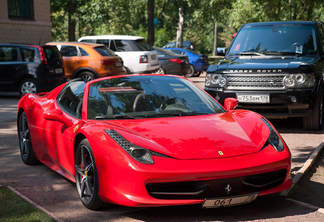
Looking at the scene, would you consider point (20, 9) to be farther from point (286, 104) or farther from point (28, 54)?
point (286, 104)

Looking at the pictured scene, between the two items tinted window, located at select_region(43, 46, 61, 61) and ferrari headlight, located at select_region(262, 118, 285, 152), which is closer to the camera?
ferrari headlight, located at select_region(262, 118, 285, 152)

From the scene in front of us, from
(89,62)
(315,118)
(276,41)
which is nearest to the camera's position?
(315,118)

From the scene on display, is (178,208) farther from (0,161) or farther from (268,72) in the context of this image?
(268,72)

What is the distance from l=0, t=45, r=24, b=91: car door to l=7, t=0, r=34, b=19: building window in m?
10.9

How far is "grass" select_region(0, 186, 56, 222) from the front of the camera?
12.7ft

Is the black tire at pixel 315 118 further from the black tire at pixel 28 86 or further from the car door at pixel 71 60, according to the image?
the car door at pixel 71 60

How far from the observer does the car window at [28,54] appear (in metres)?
14.0

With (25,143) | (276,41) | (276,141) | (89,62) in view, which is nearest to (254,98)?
(276,41)

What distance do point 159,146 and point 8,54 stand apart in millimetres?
11507

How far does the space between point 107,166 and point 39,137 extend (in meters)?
2.02

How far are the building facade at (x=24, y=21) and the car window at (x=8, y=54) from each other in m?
10.1

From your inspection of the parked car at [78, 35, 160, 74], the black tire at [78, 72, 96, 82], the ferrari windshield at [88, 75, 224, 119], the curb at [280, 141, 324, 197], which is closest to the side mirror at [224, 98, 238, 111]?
the ferrari windshield at [88, 75, 224, 119]

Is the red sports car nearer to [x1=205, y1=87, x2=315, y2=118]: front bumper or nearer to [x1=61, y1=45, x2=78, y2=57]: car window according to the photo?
[x1=205, y1=87, x2=315, y2=118]: front bumper

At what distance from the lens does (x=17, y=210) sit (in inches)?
161
